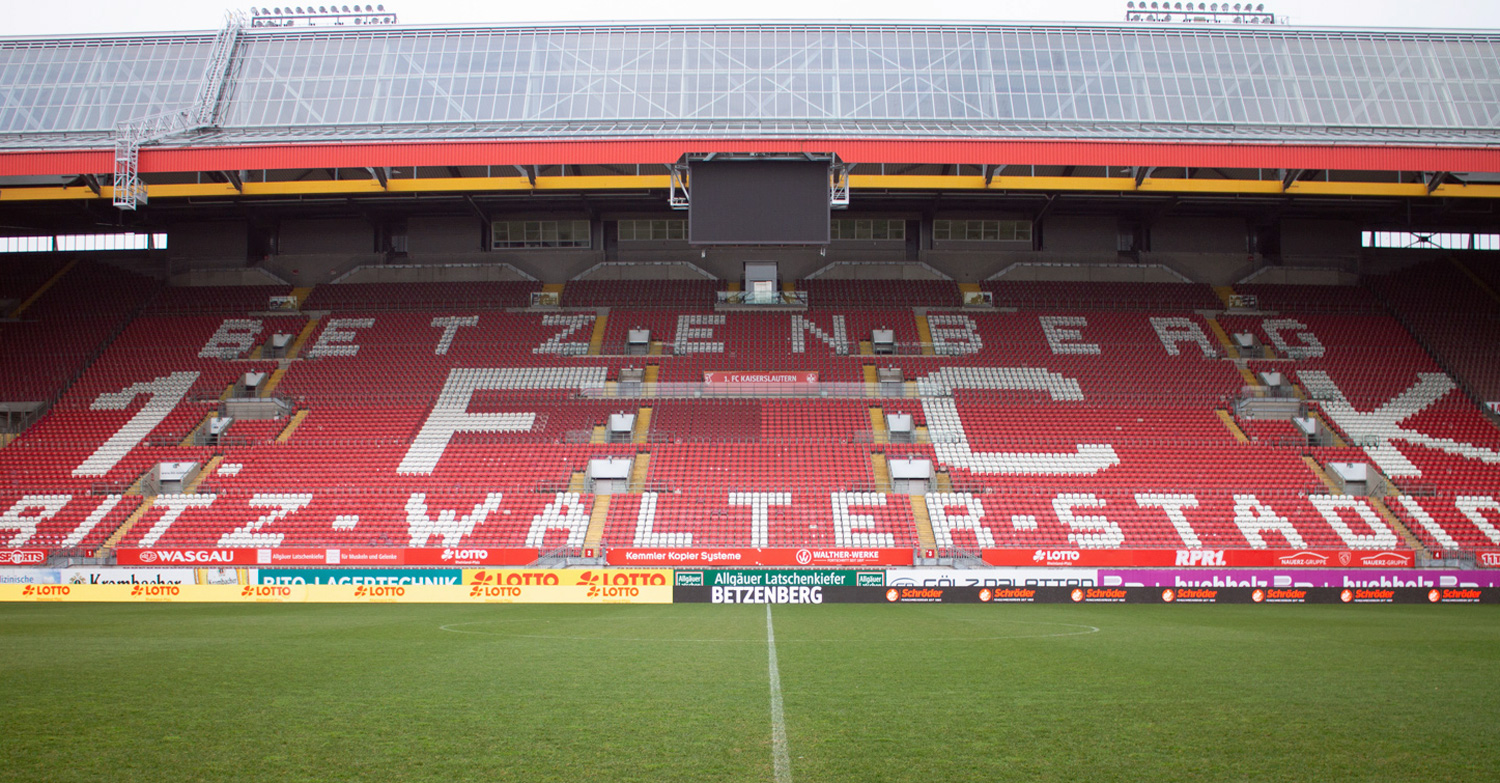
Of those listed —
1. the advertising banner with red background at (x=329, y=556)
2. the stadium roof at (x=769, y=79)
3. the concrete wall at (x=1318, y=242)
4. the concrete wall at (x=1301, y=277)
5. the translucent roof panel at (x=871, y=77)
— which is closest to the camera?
the advertising banner with red background at (x=329, y=556)

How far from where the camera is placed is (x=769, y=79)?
35.3 m

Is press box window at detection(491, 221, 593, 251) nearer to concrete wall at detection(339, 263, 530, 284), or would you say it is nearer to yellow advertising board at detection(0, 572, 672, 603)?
concrete wall at detection(339, 263, 530, 284)

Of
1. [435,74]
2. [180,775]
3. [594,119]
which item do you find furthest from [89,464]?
[180,775]

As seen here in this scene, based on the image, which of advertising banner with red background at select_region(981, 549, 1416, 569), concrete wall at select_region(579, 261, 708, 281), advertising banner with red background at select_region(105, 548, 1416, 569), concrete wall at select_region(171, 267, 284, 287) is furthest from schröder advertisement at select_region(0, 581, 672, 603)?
concrete wall at select_region(171, 267, 284, 287)

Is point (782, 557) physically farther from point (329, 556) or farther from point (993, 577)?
point (329, 556)

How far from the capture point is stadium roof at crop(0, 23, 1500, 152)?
112ft

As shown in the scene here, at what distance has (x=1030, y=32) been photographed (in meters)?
36.4

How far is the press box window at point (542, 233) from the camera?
148 feet

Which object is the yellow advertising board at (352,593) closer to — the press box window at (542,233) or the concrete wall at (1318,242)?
the press box window at (542,233)

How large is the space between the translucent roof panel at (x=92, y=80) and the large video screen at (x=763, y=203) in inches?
823

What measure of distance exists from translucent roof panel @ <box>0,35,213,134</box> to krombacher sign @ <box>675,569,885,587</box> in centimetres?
2609

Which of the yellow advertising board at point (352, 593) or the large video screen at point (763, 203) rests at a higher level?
the large video screen at point (763, 203)

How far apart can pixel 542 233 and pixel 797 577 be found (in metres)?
25.7

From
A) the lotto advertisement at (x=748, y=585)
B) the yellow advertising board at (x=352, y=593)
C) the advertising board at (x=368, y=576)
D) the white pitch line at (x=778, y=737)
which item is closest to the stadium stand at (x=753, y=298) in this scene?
the lotto advertisement at (x=748, y=585)
